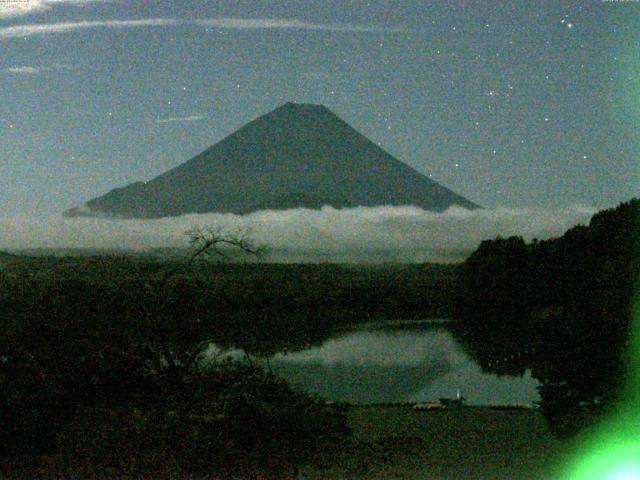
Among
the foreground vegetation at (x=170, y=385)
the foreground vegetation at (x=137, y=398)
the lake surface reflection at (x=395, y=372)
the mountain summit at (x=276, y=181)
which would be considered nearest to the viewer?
the foreground vegetation at (x=170, y=385)

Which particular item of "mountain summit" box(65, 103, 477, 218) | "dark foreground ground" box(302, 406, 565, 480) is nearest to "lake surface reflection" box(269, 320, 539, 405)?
"dark foreground ground" box(302, 406, 565, 480)

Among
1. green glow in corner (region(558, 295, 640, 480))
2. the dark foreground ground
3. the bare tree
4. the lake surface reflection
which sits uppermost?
the bare tree

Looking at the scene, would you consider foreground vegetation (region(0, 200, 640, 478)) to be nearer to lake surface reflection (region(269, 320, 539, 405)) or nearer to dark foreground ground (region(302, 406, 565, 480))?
dark foreground ground (region(302, 406, 565, 480))

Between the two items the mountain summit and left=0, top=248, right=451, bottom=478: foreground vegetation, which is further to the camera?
the mountain summit

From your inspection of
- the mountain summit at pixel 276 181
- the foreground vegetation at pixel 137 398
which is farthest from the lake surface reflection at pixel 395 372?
the mountain summit at pixel 276 181

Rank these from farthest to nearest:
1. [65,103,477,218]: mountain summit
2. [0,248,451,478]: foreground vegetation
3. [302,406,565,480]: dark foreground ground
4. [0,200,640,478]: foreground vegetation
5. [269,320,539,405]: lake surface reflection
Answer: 1. [65,103,477,218]: mountain summit
2. [269,320,539,405]: lake surface reflection
3. [0,248,451,478]: foreground vegetation
4. [302,406,565,480]: dark foreground ground
5. [0,200,640,478]: foreground vegetation

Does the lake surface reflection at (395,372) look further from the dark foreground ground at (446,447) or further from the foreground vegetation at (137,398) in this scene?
the foreground vegetation at (137,398)

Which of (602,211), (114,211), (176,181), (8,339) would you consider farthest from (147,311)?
(176,181)
